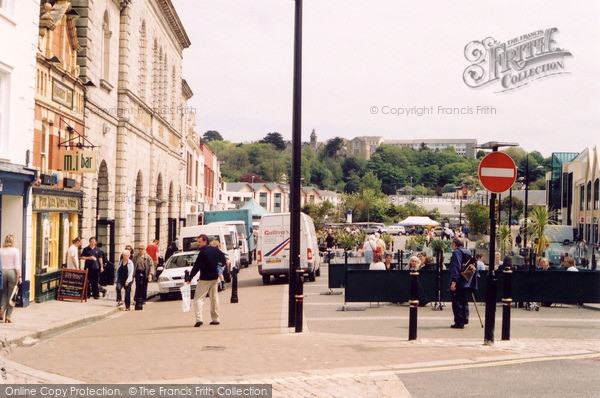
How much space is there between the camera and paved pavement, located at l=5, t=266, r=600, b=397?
326 inches

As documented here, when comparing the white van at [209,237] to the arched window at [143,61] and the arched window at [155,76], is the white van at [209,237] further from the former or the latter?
the arched window at [155,76]

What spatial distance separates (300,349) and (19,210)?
→ 9.48 metres

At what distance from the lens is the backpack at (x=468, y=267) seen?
12.7 meters

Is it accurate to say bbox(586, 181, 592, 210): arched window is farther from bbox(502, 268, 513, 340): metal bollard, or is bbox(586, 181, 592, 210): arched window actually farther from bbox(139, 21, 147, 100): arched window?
bbox(502, 268, 513, 340): metal bollard

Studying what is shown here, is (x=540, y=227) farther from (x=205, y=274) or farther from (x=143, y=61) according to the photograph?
(x=143, y=61)

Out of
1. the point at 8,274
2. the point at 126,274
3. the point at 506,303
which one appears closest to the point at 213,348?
the point at 506,303

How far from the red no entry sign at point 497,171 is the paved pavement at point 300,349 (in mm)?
2386

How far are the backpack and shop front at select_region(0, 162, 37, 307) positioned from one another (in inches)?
391

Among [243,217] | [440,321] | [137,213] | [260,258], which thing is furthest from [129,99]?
[440,321]

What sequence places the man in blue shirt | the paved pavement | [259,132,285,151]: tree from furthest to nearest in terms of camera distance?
[259,132,285,151]: tree
the man in blue shirt
the paved pavement

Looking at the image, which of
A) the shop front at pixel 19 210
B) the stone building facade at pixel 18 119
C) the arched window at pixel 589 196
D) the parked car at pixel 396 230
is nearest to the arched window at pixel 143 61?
the stone building facade at pixel 18 119

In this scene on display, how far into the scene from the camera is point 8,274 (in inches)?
534

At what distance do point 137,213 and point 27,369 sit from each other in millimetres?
25282

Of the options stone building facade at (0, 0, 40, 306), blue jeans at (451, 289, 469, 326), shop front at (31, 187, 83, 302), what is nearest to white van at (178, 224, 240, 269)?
shop front at (31, 187, 83, 302)
